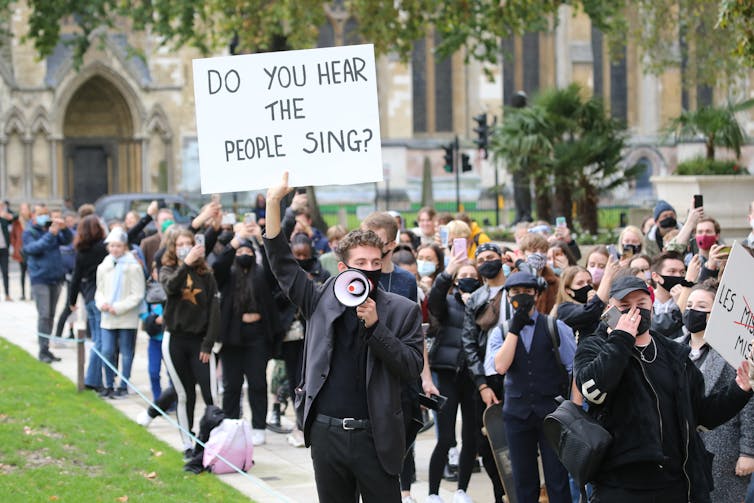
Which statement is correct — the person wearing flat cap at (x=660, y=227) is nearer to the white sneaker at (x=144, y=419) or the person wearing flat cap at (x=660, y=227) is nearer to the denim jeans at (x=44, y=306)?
the white sneaker at (x=144, y=419)

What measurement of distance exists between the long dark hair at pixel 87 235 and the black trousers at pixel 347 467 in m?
8.40

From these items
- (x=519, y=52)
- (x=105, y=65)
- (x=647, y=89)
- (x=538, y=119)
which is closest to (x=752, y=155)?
(x=647, y=89)

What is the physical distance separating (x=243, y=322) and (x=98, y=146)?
112ft

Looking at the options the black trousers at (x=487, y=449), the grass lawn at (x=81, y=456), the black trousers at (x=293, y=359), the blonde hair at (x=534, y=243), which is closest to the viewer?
the black trousers at (x=487, y=449)

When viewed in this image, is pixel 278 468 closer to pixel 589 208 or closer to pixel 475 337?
pixel 475 337

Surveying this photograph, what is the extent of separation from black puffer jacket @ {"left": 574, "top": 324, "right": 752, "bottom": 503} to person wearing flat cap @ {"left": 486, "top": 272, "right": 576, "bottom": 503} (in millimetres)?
1980

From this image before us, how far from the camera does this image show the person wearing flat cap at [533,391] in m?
7.69

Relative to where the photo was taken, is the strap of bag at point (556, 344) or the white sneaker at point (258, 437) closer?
the strap of bag at point (556, 344)

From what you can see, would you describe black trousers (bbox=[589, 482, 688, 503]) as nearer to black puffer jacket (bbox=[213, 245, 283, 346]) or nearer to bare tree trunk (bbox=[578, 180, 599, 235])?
black puffer jacket (bbox=[213, 245, 283, 346])

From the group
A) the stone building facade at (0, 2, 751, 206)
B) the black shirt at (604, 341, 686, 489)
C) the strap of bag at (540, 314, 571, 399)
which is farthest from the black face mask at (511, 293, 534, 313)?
the stone building facade at (0, 2, 751, 206)

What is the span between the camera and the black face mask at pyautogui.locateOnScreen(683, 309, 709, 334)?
6.58 meters

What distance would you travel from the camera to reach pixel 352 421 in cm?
588

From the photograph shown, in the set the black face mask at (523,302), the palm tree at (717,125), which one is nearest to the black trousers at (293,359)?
the black face mask at (523,302)

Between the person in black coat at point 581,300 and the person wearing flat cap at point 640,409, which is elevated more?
the person in black coat at point 581,300
